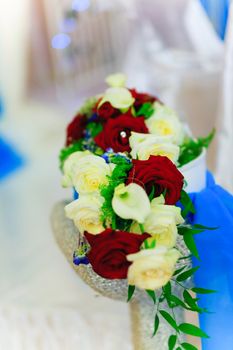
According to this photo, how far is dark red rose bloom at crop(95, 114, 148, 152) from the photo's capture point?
0.86 m

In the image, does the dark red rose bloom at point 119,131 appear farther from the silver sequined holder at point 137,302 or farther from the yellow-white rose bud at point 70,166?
the silver sequined holder at point 137,302

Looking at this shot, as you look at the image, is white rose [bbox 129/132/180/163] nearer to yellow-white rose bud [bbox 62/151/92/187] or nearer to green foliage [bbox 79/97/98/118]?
yellow-white rose bud [bbox 62/151/92/187]

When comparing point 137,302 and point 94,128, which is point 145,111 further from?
point 137,302

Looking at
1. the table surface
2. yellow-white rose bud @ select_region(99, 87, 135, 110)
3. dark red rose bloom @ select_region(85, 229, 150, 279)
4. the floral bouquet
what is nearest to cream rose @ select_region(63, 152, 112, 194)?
the floral bouquet

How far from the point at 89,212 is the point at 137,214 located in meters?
0.09

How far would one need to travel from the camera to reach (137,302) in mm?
890

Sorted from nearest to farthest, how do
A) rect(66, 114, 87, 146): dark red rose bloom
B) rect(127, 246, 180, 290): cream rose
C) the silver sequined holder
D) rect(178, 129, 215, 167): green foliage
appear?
rect(127, 246, 180, 290): cream rose < the silver sequined holder < rect(178, 129, 215, 167): green foliage < rect(66, 114, 87, 146): dark red rose bloom

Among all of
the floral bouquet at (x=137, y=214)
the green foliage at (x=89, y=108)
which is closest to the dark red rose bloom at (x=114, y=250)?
the floral bouquet at (x=137, y=214)

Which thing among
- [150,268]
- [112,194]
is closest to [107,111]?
[112,194]

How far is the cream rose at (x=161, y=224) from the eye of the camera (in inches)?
25.6

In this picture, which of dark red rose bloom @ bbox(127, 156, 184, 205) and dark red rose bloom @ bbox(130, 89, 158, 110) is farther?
dark red rose bloom @ bbox(130, 89, 158, 110)

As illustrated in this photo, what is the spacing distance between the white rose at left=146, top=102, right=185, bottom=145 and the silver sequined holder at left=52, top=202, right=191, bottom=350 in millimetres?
217

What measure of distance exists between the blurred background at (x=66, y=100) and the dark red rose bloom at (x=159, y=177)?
38 cm

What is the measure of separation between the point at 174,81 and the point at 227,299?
3.80 feet
